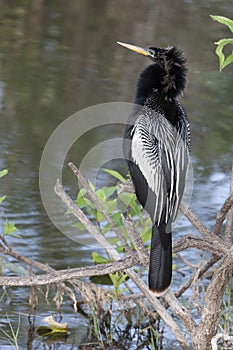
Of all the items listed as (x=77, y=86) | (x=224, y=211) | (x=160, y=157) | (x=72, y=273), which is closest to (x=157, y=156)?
(x=160, y=157)

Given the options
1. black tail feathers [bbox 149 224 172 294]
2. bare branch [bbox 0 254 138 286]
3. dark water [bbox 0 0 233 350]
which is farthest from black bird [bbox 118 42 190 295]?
dark water [bbox 0 0 233 350]

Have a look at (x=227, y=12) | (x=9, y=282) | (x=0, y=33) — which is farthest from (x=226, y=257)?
(x=227, y=12)

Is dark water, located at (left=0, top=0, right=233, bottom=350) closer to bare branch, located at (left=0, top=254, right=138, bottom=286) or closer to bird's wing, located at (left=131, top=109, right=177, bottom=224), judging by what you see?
bare branch, located at (left=0, top=254, right=138, bottom=286)

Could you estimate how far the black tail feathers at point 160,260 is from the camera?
2.89m

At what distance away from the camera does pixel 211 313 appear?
9.66 ft

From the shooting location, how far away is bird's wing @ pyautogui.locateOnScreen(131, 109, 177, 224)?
294 cm

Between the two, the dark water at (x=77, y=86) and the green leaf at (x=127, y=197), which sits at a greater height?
the green leaf at (x=127, y=197)

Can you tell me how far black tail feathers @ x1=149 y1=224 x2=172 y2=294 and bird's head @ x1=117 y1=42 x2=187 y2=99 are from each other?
1.91ft

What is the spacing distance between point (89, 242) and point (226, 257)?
6.14 ft

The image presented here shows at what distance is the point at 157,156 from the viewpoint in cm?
302

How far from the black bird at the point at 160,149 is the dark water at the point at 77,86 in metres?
1.06

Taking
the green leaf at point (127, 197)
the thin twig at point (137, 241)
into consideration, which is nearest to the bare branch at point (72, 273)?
the thin twig at point (137, 241)

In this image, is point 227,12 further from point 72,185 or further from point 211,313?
point 211,313

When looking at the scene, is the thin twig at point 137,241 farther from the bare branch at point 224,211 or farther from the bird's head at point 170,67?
the bird's head at point 170,67
